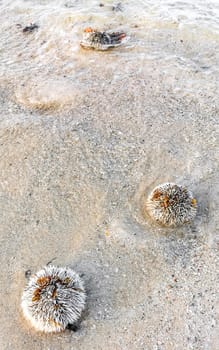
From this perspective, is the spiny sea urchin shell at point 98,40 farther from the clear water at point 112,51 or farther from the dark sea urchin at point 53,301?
the dark sea urchin at point 53,301

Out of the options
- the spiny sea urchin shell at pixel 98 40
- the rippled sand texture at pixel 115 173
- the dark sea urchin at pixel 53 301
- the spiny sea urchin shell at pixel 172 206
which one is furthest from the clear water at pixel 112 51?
the dark sea urchin at pixel 53 301

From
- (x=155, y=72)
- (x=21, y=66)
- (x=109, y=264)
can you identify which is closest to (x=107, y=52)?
(x=155, y=72)

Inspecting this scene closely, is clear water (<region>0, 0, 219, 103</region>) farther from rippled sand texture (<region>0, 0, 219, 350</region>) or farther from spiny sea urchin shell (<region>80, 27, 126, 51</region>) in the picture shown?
spiny sea urchin shell (<region>80, 27, 126, 51</region>)

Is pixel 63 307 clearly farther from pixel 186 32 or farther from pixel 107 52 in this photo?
pixel 186 32

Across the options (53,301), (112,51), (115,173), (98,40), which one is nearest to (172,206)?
(115,173)

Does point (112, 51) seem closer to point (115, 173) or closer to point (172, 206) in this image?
point (115, 173)

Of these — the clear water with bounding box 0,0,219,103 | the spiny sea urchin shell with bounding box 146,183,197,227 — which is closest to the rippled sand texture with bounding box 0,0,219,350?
the clear water with bounding box 0,0,219,103
